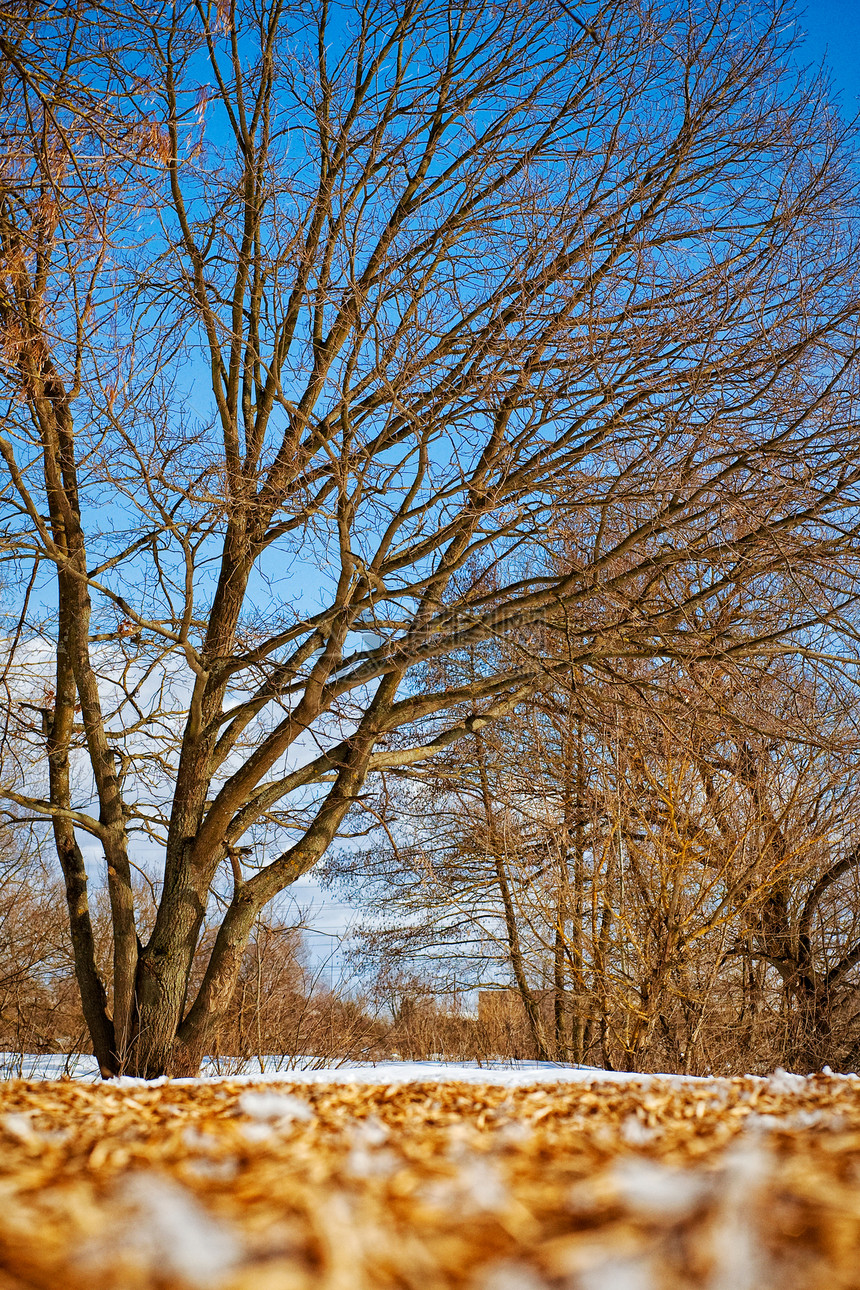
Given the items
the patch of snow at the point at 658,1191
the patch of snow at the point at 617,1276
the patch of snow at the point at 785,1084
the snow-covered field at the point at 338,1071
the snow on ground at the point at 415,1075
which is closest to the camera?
the patch of snow at the point at 617,1276

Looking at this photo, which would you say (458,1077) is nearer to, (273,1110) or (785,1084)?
(785,1084)

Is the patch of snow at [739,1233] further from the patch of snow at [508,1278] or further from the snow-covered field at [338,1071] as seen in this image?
the snow-covered field at [338,1071]

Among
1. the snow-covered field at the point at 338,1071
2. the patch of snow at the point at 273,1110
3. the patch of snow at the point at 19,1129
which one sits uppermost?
the patch of snow at the point at 19,1129

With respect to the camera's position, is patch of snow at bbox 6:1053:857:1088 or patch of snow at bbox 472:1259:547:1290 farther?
patch of snow at bbox 6:1053:857:1088

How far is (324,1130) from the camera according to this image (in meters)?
1.85

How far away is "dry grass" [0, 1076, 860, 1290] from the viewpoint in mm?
950

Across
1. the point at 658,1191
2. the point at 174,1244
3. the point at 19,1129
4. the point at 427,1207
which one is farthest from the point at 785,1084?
the point at 174,1244

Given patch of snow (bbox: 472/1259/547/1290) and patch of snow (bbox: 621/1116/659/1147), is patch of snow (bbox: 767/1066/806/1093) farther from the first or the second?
patch of snow (bbox: 472/1259/547/1290)

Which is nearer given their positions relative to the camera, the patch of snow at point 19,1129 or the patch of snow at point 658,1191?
the patch of snow at point 658,1191

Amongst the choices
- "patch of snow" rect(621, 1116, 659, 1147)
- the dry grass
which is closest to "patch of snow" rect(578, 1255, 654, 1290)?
the dry grass

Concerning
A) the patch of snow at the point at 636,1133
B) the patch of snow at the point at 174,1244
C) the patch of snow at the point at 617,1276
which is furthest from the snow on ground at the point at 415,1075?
the patch of snow at the point at 174,1244

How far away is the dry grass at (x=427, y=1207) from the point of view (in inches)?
37.4

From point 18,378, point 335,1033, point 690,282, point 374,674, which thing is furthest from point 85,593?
point 335,1033

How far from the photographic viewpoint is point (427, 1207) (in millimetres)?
1133
